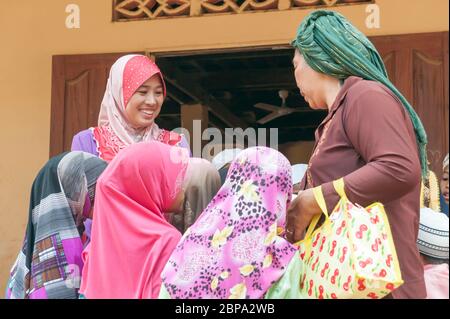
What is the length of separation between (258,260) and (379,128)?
0.48 metres

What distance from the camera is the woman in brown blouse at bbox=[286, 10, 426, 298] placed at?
232cm

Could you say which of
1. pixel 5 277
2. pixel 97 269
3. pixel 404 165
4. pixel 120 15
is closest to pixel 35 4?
pixel 120 15

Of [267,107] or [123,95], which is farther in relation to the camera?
[267,107]

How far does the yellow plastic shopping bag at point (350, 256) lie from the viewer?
211cm

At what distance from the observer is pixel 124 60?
4.07 m

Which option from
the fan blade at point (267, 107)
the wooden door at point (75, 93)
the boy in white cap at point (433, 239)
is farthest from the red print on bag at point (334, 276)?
the fan blade at point (267, 107)

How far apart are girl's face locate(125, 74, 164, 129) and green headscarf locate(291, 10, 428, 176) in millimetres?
1355

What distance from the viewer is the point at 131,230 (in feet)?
8.34

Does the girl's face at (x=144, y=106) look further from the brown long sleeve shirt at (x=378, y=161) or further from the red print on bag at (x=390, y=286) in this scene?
the red print on bag at (x=390, y=286)

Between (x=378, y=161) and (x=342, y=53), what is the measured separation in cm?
40

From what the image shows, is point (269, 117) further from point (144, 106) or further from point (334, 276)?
point (334, 276)

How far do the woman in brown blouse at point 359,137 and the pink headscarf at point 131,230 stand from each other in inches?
15.8

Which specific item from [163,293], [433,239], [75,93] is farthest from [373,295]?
[75,93]

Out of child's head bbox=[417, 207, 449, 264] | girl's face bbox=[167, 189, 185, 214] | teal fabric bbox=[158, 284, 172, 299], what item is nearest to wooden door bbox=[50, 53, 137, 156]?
girl's face bbox=[167, 189, 185, 214]
